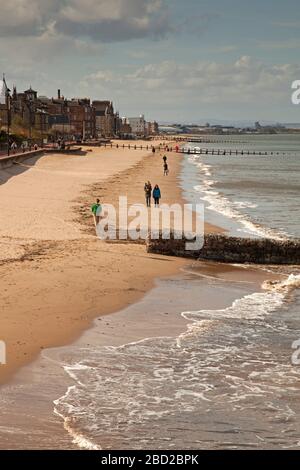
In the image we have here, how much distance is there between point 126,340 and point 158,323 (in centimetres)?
133

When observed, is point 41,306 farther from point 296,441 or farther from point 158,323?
point 296,441

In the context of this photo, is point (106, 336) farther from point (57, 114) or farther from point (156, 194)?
point (57, 114)

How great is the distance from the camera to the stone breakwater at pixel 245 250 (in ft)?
63.9

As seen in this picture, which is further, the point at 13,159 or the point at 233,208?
the point at 13,159

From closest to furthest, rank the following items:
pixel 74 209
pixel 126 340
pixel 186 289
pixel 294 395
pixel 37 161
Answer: pixel 294 395, pixel 126 340, pixel 186 289, pixel 74 209, pixel 37 161

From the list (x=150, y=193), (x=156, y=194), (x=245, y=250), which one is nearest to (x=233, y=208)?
(x=156, y=194)

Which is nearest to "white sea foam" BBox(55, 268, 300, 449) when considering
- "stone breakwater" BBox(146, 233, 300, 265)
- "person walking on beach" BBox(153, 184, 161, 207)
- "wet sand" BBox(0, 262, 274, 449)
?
"wet sand" BBox(0, 262, 274, 449)

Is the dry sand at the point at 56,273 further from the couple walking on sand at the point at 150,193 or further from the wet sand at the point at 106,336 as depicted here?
the couple walking on sand at the point at 150,193

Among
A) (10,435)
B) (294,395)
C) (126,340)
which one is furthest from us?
(126,340)

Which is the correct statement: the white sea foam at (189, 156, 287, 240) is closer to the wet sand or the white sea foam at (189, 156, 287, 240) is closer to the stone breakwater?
the stone breakwater

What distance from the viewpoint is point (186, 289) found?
15961mm

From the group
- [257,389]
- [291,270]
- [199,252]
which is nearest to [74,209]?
[199,252]

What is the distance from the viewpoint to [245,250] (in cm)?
1953

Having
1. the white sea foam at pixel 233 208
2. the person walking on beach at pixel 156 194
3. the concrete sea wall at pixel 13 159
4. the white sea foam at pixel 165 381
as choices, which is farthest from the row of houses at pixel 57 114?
the white sea foam at pixel 165 381
